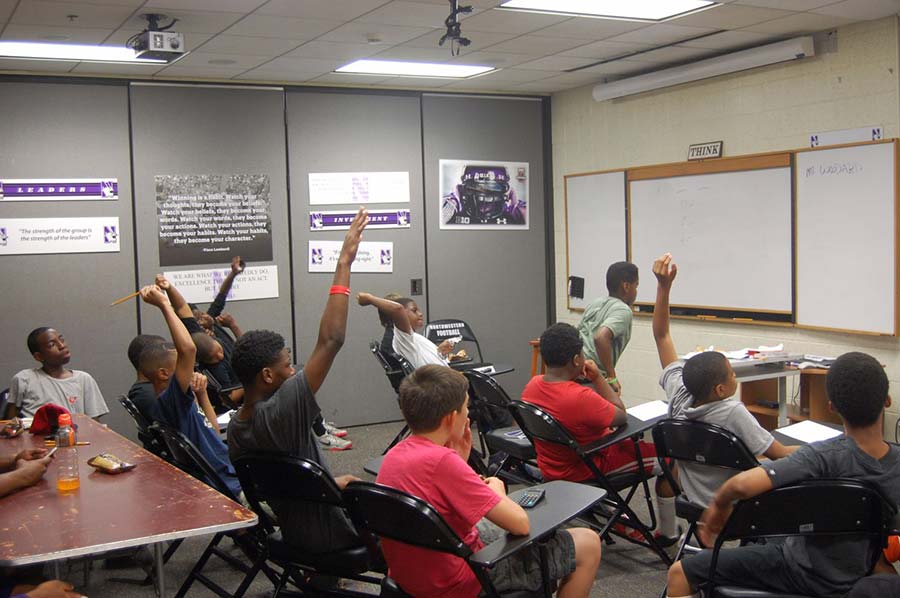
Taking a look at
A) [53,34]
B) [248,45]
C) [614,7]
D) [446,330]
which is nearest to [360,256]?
[446,330]

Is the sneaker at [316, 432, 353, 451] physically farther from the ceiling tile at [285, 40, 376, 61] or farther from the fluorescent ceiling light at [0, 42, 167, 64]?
the fluorescent ceiling light at [0, 42, 167, 64]

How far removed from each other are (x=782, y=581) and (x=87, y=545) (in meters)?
1.94

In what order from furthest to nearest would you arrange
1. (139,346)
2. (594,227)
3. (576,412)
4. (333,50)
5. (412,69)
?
(594,227)
(412,69)
(333,50)
(139,346)
(576,412)

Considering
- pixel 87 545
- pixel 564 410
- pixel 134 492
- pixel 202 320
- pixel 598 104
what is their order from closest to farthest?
pixel 87 545, pixel 134 492, pixel 564 410, pixel 202 320, pixel 598 104

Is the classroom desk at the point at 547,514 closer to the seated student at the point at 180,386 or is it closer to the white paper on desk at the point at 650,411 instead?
the white paper on desk at the point at 650,411

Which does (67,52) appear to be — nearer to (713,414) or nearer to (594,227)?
(594,227)

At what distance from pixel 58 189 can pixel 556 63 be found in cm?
388

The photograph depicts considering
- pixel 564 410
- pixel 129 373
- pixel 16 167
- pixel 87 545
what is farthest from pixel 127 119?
pixel 87 545

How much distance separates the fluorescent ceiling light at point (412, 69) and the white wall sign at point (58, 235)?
7.13 ft

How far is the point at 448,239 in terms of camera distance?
25.7ft

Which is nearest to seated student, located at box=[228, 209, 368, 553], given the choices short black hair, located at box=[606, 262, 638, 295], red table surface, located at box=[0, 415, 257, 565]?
red table surface, located at box=[0, 415, 257, 565]

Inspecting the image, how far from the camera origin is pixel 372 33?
217 inches

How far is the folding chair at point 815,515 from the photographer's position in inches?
93.4

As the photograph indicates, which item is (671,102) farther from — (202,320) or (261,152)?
(202,320)
